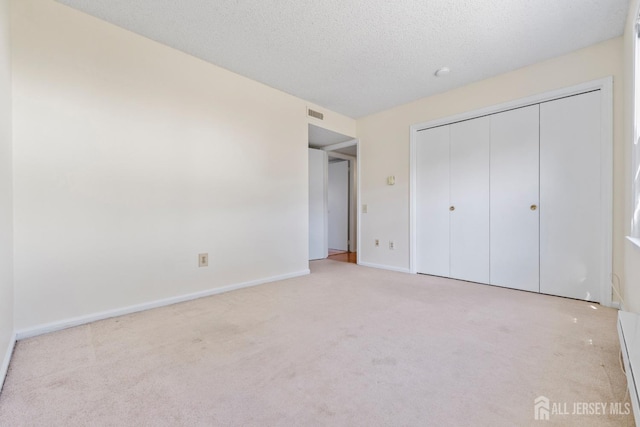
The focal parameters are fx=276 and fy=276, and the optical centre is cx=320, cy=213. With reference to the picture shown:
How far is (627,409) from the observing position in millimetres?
1148

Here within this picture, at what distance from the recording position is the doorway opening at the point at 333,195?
4938mm

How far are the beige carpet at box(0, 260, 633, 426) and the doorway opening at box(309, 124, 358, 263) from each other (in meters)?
2.72

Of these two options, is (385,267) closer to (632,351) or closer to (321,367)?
(321,367)

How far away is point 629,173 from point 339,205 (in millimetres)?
4447

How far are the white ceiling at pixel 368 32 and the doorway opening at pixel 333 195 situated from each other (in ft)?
4.46

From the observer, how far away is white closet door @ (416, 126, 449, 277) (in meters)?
3.53

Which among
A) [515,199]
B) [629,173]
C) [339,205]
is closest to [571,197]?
[515,199]

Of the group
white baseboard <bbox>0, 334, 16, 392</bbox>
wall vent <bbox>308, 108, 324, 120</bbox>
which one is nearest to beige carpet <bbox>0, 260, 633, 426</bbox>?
white baseboard <bbox>0, 334, 16, 392</bbox>

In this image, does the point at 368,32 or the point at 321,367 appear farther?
the point at 368,32

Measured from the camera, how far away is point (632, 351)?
1065 millimetres

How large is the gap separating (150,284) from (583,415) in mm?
2886

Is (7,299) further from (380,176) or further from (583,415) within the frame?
(380,176)

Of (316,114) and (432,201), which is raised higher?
(316,114)

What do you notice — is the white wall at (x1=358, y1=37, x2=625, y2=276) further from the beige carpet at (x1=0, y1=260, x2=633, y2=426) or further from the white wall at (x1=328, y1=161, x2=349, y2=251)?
the white wall at (x1=328, y1=161, x2=349, y2=251)
